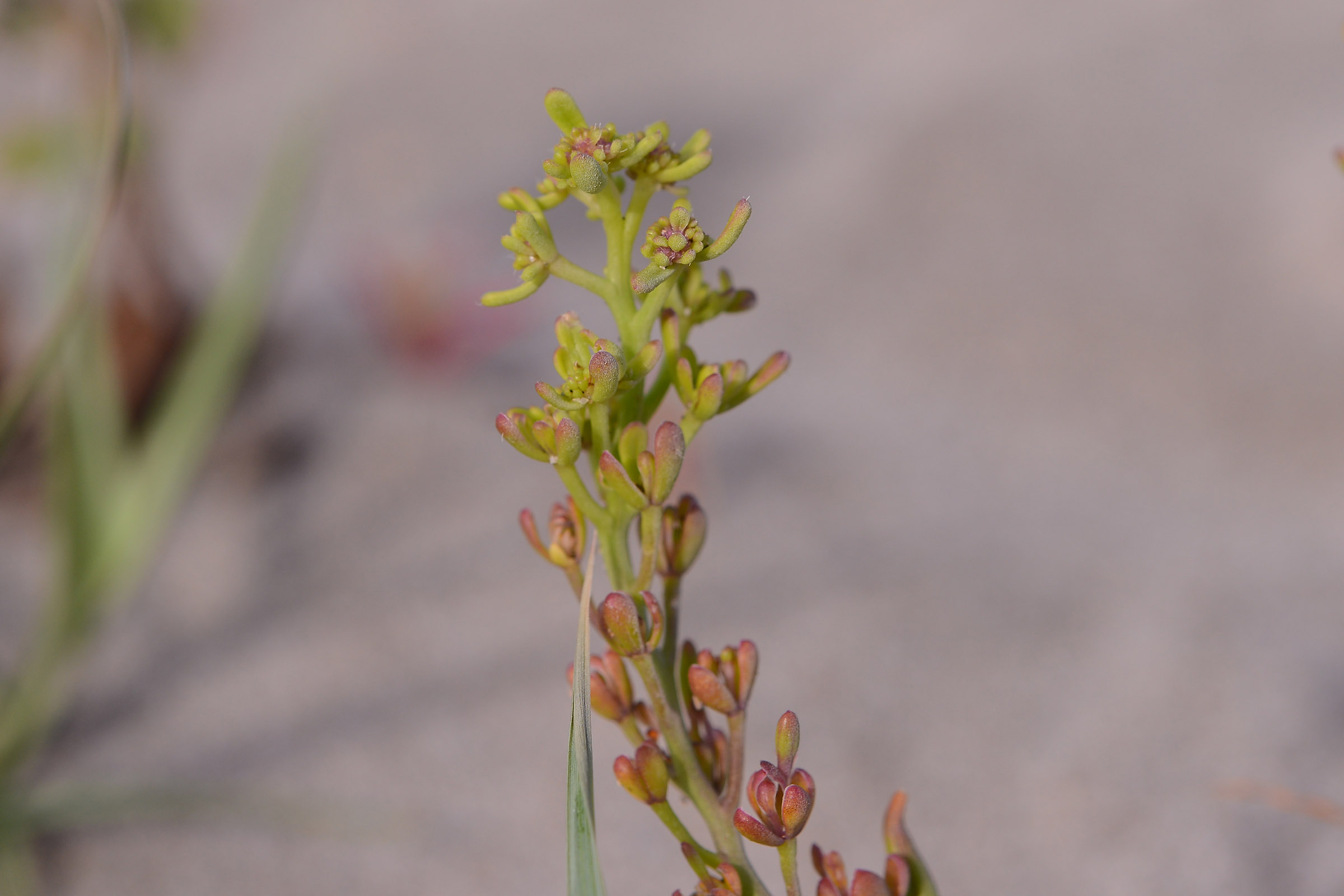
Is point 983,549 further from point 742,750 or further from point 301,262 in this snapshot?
point 301,262

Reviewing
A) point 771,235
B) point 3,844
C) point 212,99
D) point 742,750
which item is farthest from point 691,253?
point 212,99

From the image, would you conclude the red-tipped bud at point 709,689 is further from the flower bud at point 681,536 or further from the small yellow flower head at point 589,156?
the small yellow flower head at point 589,156

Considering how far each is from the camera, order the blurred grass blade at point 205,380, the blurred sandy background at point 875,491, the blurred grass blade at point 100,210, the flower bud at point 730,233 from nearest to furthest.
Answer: the flower bud at point 730,233 < the blurred grass blade at point 100,210 < the blurred sandy background at point 875,491 < the blurred grass blade at point 205,380

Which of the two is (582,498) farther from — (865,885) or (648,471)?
(865,885)

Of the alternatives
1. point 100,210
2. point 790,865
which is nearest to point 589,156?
point 790,865

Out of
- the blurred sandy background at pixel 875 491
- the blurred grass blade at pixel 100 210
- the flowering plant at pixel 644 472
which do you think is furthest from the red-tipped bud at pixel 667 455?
the blurred sandy background at pixel 875 491
